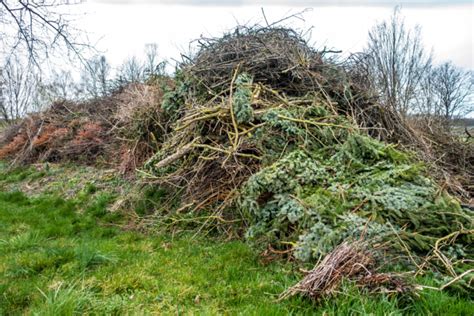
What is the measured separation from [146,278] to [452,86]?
2092 cm

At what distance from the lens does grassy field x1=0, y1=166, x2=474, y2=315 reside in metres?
2.66

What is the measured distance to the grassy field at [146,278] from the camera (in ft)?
8.71

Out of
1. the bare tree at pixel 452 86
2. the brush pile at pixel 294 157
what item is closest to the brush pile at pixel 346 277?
the brush pile at pixel 294 157

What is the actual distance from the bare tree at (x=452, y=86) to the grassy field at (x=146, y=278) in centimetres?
1714

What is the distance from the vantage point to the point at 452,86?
776 inches

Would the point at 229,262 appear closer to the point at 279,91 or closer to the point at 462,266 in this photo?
the point at 462,266

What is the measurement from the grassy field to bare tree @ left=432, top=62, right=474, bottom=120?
675 inches

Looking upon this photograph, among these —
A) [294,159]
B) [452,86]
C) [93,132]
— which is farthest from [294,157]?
[452,86]

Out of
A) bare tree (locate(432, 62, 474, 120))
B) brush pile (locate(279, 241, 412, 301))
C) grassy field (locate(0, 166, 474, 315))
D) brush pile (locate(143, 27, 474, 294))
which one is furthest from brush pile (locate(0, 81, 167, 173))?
bare tree (locate(432, 62, 474, 120))

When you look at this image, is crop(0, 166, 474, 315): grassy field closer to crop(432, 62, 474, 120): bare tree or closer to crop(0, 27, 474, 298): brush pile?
crop(0, 27, 474, 298): brush pile

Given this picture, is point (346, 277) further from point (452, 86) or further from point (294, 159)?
point (452, 86)

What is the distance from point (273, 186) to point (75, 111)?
8934 mm

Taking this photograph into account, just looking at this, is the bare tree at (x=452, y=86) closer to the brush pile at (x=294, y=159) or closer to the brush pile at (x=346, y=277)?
the brush pile at (x=294, y=159)

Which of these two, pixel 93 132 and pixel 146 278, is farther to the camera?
pixel 93 132
